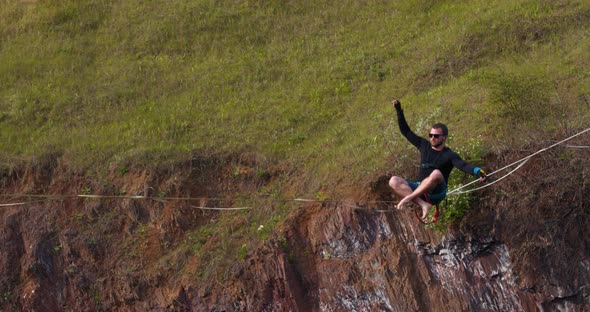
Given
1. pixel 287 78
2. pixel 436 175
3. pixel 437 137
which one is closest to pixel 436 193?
pixel 436 175

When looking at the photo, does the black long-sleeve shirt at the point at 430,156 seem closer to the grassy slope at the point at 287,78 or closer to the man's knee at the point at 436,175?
the man's knee at the point at 436,175

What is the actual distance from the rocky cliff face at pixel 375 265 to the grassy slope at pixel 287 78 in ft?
2.44

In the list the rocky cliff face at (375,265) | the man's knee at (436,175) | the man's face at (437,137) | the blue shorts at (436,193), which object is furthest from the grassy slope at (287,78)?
the man's knee at (436,175)

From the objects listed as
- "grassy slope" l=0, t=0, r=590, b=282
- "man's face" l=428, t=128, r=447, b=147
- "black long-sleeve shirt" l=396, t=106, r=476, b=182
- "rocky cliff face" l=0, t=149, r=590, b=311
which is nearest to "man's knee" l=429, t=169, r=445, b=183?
"black long-sleeve shirt" l=396, t=106, r=476, b=182

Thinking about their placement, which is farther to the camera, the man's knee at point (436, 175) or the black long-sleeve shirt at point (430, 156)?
the black long-sleeve shirt at point (430, 156)

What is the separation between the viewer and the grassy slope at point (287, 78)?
47.2ft

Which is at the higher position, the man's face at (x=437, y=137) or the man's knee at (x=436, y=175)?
the man's face at (x=437, y=137)

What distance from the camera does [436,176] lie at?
10.4 metres

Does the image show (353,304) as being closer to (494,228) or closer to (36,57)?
(494,228)

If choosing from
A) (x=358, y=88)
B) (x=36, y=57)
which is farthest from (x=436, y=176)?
(x=36, y=57)

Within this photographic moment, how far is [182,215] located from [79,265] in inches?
75.7

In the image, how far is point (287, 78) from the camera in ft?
56.7

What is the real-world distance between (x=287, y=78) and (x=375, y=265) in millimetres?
5455

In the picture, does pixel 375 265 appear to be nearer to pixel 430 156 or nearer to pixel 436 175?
pixel 430 156
